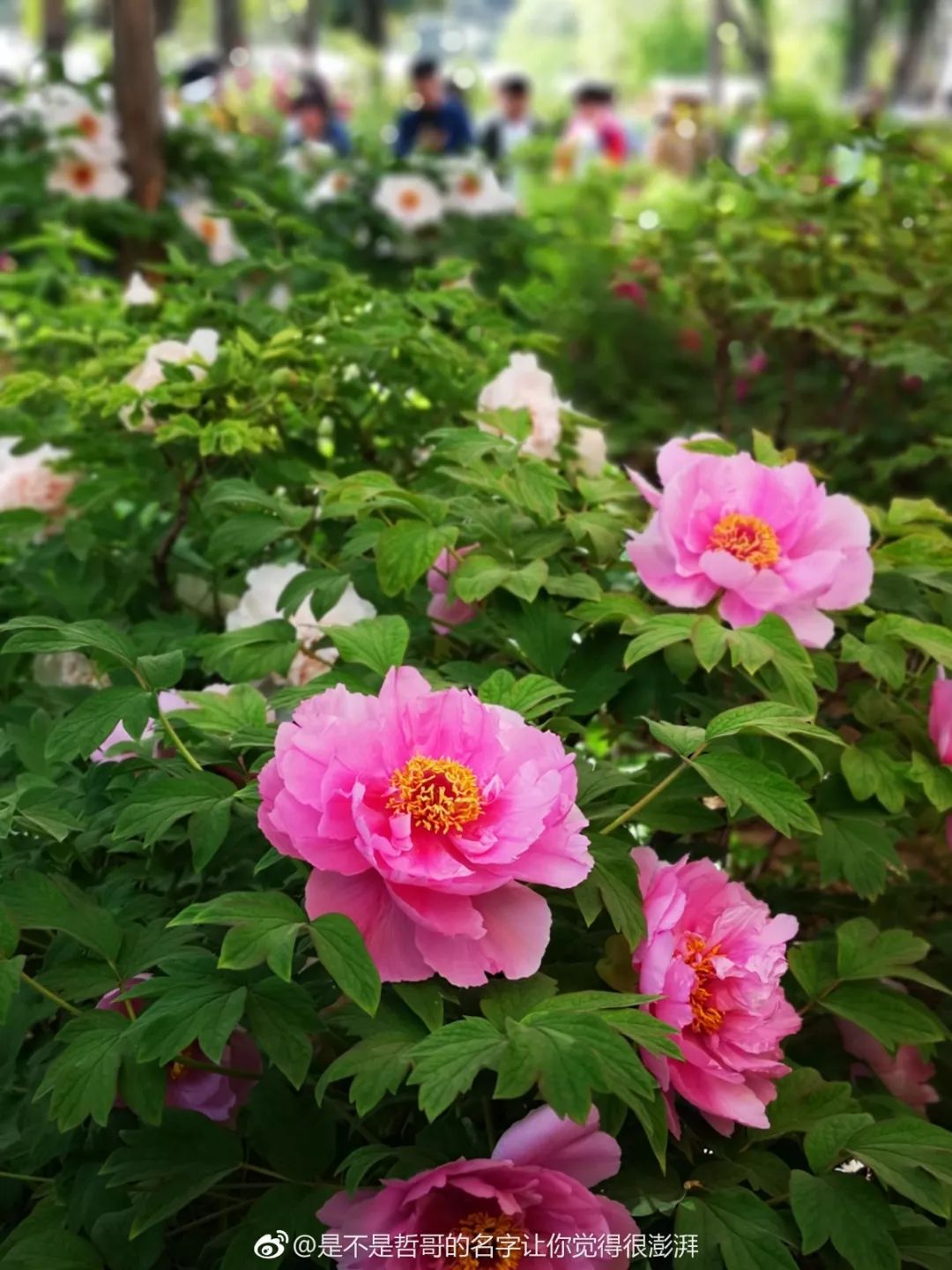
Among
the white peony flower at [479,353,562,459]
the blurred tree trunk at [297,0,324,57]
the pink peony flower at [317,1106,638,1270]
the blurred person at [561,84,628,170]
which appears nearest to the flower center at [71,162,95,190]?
the white peony flower at [479,353,562,459]

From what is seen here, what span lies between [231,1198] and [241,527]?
21.7 inches

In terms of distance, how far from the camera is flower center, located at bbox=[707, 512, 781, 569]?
45.8 inches

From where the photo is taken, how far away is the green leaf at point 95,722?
3.22 ft

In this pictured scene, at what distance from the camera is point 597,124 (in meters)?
10.4

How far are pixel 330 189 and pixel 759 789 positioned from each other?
9.06 ft

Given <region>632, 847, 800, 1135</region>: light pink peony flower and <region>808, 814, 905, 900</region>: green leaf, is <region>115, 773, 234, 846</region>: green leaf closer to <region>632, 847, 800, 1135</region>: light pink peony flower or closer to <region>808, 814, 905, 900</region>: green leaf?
<region>632, 847, 800, 1135</region>: light pink peony flower

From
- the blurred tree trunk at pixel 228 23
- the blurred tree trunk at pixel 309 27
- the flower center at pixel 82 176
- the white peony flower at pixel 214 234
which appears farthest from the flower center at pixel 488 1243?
the blurred tree trunk at pixel 309 27

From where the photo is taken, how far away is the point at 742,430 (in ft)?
7.77

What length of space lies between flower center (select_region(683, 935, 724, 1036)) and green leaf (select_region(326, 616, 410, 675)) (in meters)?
0.28

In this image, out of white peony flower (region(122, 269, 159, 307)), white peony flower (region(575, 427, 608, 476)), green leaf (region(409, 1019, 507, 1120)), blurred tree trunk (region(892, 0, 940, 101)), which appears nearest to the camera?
green leaf (region(409, 1019, 507, 1120))

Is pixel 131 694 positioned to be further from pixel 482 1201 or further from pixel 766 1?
pixel 766 1

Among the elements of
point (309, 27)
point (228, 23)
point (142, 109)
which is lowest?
point (309, 27)

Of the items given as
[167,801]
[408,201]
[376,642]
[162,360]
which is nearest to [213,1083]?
[167,801]

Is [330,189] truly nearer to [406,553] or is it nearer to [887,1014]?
[406,553]
